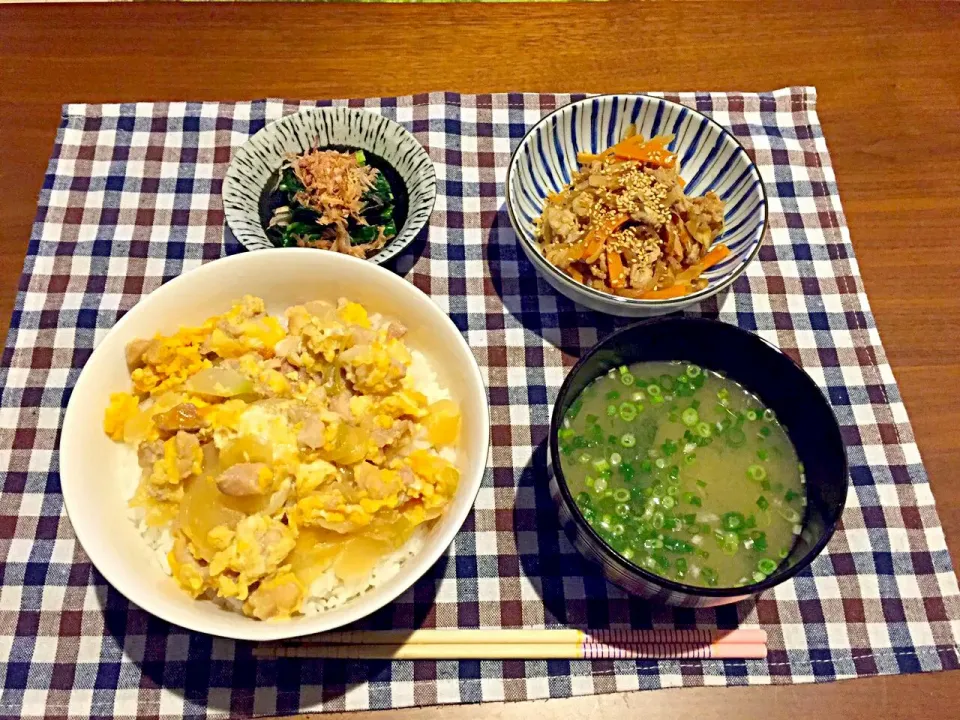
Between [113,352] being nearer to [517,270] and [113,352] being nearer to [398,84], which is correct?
[517,270]

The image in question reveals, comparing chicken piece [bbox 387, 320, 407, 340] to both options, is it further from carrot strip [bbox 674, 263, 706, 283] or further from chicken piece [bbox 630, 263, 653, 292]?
carrot strip [bbox 674, 263, 706, 283]

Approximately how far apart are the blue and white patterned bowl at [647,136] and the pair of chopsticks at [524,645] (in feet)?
3.64

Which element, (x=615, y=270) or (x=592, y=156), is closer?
(x=615, y=270)

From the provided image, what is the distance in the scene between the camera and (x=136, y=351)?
194 cm

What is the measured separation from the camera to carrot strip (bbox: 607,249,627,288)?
7.84 ft

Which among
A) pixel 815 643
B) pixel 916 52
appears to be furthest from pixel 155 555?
pixel 916 52

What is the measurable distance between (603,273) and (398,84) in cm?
141

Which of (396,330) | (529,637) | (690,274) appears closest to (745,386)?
(690,274)

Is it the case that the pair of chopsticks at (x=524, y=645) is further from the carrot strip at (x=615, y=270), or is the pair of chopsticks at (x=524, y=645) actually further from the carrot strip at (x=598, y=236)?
the carrot strip at (x=598, y=236)

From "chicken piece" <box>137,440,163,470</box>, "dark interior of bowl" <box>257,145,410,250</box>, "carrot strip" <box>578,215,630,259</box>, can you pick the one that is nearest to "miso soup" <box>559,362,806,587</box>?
"carrot strip" <box>578,215,630,259</box>

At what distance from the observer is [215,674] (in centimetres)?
194

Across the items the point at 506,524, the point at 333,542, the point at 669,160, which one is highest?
the point at 669,160

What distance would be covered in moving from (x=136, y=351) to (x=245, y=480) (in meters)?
0.59

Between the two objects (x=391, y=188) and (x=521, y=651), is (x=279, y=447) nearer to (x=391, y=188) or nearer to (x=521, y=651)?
(x=521, y=651)
